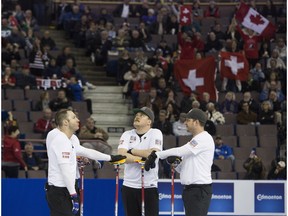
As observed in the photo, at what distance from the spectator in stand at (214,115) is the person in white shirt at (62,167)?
1151 cm

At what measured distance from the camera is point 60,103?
2498 centimetres

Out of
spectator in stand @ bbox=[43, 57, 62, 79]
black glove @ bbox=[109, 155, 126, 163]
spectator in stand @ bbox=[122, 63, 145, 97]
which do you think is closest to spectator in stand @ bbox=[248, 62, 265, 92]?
spectator in stand @ bbox=[122, 63, 145, 97]

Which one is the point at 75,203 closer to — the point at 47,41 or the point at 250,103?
the point at 250,103

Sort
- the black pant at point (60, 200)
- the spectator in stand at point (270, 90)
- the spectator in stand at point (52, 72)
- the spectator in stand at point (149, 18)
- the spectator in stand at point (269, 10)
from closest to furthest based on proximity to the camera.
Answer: the black pant at point (60, 200) → the spectator in stand at point (270, 90) → the spectator in stand at point (52, 72) → the spectator in stand at point (149, 18) → the spectator in stand at point (269, 10)

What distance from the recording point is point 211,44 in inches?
1172

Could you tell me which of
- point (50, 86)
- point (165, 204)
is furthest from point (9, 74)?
point (165, 204)

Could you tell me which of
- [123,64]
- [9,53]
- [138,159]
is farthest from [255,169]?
[138,159]

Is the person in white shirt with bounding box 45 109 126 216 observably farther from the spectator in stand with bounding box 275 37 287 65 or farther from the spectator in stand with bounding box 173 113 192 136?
the spectator in stand with bounding box 275 37 287 65

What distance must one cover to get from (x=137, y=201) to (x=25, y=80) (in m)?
12.4

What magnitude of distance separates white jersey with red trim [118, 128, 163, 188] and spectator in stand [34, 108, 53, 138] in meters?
9.75

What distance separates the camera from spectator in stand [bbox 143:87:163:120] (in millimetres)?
25266

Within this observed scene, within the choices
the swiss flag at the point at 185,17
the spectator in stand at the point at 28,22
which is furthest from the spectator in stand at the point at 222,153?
the spectator in stand at the point at 28,22

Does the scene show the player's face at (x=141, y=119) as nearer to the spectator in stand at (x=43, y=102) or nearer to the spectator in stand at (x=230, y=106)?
the spectator in stand at (x=43, y=102)

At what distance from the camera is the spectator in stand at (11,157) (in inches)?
859
